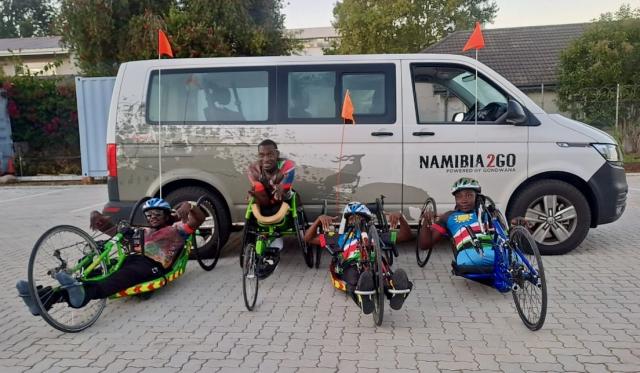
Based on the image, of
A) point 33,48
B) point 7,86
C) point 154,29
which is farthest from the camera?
point 33,48

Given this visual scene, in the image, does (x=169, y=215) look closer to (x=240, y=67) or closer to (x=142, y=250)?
(x=142, y=250)

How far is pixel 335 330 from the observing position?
398 centimetres

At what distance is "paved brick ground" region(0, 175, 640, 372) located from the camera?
11.2 ft

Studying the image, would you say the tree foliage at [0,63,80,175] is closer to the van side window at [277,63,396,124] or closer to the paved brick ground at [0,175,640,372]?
the paved brick ground at [0,175,640,372]

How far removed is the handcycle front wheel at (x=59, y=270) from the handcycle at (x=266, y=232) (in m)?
1.33

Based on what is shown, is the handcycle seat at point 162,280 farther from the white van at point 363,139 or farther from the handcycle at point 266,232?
the white van at point 363,139

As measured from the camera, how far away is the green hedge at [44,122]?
1634 centimetres

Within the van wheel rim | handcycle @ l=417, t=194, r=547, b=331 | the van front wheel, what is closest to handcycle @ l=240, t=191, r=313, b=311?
handcycle @ l=417, t=194, r=547, b=331

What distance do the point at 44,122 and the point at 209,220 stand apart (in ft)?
44.5

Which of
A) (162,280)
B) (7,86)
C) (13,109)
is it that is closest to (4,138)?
Result: (13,109)

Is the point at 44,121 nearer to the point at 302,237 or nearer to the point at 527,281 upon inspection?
the point at 302,237

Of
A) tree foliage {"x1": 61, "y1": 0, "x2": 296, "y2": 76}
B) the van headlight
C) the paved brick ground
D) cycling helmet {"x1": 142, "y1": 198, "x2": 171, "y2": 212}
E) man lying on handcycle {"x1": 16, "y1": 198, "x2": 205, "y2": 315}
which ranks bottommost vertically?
the paved brick ground

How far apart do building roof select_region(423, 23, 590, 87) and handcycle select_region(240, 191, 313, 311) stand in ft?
55.0

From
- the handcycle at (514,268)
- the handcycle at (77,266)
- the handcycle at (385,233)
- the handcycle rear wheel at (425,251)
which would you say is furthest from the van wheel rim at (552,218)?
the handcycle at (77,266)
